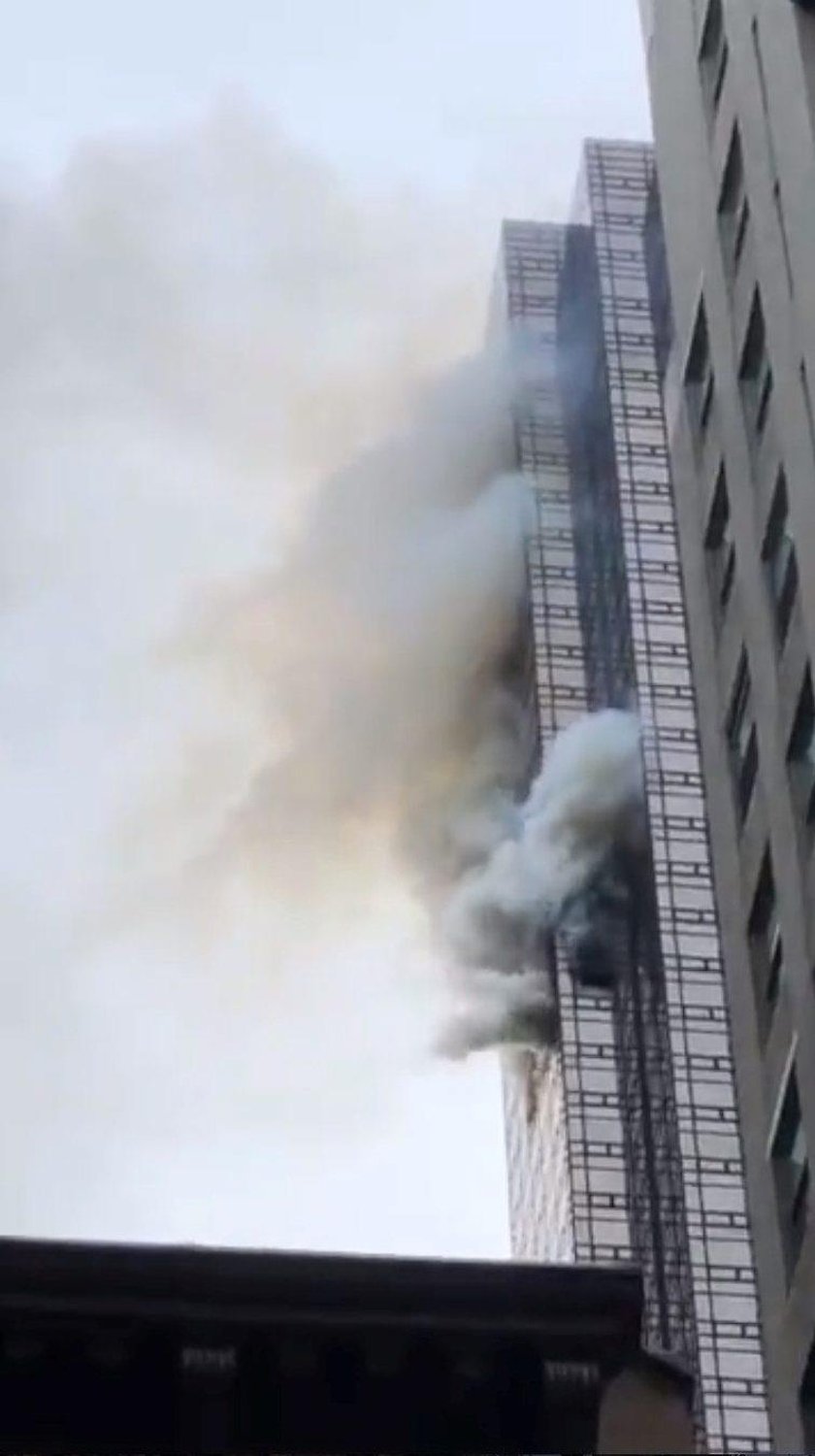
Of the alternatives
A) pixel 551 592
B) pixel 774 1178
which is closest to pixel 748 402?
pixel 774 1178

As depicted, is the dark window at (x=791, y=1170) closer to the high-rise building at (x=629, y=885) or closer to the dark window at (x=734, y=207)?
the dark window at (x=734, y=207)

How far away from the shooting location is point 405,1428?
21.3 meters

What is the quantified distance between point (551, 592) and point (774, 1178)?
2947 inches

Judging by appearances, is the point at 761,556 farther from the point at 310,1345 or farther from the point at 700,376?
the point at 310,1345

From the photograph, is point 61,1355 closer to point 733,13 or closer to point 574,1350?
point 574,1350

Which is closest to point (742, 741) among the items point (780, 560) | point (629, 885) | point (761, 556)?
point (761, 556)

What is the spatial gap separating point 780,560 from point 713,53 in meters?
9.18

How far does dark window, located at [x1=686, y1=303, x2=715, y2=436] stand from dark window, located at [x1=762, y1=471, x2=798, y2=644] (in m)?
4.91

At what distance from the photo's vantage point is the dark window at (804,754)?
35.0 m

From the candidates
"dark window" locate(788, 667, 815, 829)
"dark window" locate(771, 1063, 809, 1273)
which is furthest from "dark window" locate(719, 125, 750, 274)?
"dark window" locate(771, 1063, 809, 1273)

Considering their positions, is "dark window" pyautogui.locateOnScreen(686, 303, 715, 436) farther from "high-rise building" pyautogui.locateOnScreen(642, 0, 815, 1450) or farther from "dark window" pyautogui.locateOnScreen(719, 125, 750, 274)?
"dark window" pyautogui.locateOnScreen(719, 125, 750, 274)

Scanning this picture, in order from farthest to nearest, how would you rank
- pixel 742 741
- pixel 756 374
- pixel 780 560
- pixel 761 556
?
pixel 756 374
pixel 742 741
pixel 761 556
pixel 780 560

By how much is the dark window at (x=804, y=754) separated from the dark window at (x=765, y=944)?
4.95 ft

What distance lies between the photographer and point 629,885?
104m
